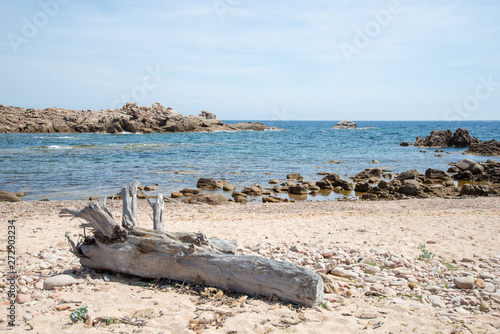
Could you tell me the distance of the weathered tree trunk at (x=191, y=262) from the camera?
16.7 feet

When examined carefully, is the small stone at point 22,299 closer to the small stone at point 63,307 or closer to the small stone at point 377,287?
the small stone at point 63,307

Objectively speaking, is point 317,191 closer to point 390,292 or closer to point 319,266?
point 319,266

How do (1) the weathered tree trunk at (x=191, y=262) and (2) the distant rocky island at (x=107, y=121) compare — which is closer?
(1) the weathered tree trunk at (x=191, y=262)

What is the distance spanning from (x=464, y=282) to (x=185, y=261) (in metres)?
4.46

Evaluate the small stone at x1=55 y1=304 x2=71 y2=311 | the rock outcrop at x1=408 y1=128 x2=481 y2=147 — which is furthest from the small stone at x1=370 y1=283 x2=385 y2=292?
the rock outcrop at x1=408 y1=128 x2=481 y2=147

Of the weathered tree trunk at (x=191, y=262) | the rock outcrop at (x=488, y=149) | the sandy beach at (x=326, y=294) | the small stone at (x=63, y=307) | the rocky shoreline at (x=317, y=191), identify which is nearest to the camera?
the sandy beach at (x=326, y=294)

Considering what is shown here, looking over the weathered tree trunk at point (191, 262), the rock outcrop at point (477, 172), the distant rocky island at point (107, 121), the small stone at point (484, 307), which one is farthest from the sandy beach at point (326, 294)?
the distant rocky island at point (107, 121)

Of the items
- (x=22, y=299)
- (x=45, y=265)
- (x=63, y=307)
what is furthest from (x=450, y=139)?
(x=22, y=299)

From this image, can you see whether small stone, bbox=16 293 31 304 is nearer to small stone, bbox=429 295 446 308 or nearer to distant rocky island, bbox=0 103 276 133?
Answer: small stone, bbox=429 295 446 308

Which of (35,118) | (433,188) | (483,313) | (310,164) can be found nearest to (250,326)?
(483,313)

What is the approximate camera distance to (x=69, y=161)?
28.4 meters

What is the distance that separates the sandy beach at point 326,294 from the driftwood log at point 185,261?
0.59 feet

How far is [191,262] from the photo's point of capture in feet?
18.4

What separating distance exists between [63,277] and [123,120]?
7218cm
